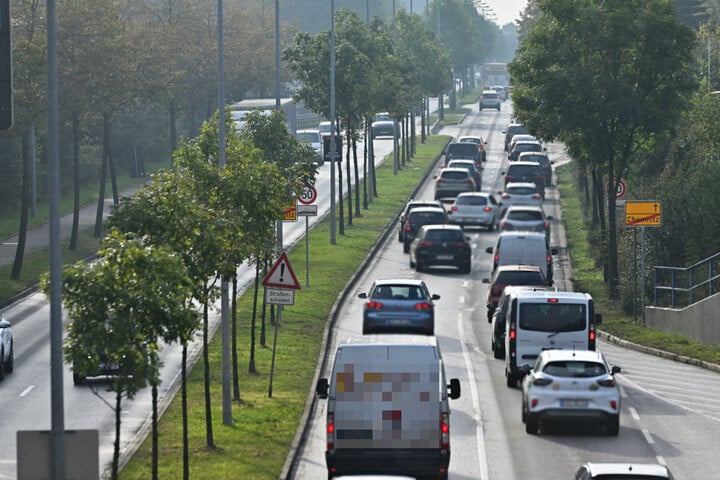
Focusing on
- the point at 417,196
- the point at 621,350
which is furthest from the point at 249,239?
the point at 417,196

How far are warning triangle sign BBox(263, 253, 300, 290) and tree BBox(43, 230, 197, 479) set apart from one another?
11484 millimetres

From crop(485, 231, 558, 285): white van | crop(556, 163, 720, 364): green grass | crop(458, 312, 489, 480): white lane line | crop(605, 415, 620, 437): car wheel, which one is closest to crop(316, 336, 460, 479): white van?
crop(458, 312, 489, 480): white lane line

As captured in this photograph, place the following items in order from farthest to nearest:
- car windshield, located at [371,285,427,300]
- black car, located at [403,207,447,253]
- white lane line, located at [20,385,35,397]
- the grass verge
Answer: black car, located at [403,207,447,253], car windshield, located at [371,285,427,300], white lane line, located at [20,385,35,397], the grass verge

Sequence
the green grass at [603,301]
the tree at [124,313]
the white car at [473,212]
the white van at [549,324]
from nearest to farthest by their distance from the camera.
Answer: the tree at [124,313], the white van at [549,324], the green grass at [603,301], the white car at [473,212]

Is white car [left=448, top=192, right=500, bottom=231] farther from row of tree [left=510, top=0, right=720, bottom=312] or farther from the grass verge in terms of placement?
row of tree [left=510, top=0, right=720, bottom=312]

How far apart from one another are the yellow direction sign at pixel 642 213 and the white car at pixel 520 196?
21883 mm

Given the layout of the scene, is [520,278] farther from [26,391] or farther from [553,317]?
[26,391]

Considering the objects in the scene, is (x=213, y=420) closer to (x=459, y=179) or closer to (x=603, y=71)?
(x=603, y=71)

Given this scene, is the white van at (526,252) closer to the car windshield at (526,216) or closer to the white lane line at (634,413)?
the car windshield at (526,216)

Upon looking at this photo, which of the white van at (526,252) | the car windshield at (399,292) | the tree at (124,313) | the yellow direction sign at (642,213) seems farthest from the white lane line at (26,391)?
the yellow direction sign at (642,213)

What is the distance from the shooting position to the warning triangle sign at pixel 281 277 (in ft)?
95.6

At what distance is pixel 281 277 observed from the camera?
29.2 meters

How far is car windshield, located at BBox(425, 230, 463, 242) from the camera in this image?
5025cm

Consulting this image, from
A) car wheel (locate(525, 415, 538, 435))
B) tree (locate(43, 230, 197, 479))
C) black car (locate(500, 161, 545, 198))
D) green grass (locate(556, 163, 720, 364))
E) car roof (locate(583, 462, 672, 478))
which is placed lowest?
green grass (locate(556, 163, 720, 364))
